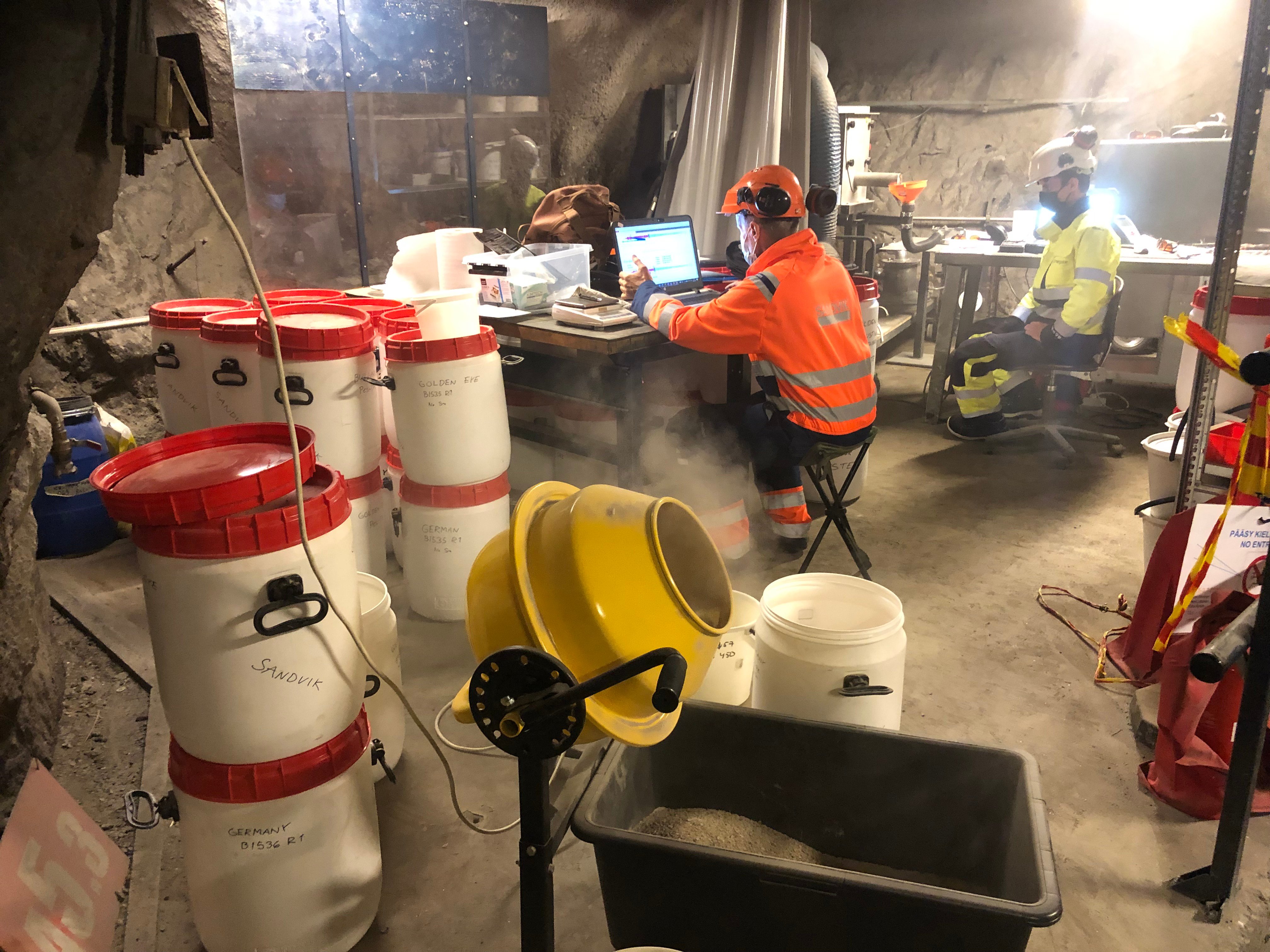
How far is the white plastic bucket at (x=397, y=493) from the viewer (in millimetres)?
2750

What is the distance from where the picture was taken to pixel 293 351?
222cm

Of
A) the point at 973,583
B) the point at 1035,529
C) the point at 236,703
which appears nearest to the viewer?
the point at 236,703

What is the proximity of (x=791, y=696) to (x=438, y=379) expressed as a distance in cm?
130

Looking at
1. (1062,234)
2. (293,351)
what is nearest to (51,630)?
(293,351)

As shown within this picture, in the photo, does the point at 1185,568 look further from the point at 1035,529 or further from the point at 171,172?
the point at 171,172

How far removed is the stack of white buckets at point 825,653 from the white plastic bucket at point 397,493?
3.98ft

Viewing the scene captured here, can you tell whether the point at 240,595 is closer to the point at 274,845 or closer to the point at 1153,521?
the point at 274,845

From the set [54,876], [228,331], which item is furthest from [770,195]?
[54,876]

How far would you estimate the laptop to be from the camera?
132 inches

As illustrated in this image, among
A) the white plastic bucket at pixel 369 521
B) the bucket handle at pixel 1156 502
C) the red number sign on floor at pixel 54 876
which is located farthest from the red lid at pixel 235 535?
the bucket handle at pixel 1156 502

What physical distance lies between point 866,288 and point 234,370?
7.55ft

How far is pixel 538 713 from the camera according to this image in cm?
106

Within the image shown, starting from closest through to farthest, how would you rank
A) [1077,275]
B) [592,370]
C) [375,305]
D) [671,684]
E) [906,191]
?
[671,684] < [375,305] < [592,370] < [1077,275] < [906,191]

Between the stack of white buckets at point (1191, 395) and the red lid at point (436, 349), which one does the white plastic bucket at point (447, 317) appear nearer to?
the red lid at point (436, 349)
